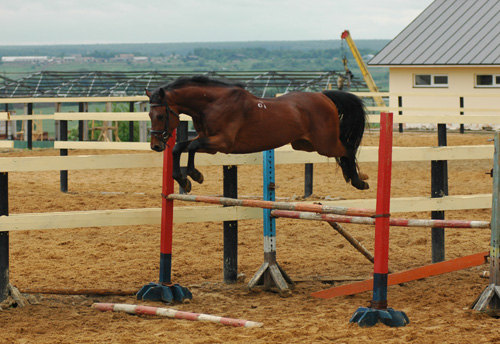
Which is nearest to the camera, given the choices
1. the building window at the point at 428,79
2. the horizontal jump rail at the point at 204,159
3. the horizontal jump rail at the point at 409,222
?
the horizontal jump rail at the point at 409,222

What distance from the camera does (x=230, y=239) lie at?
23.8 feet

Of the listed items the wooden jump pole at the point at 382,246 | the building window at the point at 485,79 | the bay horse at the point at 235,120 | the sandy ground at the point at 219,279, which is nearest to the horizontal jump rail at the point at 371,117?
the sandy ground at the point at 219,279

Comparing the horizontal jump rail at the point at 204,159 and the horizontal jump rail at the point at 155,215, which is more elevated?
the horizontal jump rail at the point at 204,159

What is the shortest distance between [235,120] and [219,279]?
82.9 inches

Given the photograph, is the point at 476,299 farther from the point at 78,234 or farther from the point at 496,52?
the point at 496,52

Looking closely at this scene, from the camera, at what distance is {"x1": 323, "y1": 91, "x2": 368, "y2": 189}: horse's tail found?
6.41 metres

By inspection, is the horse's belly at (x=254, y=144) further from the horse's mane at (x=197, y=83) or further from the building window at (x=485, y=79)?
the building window at (x=485, y=79)

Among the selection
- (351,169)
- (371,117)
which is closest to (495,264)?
(351,169)

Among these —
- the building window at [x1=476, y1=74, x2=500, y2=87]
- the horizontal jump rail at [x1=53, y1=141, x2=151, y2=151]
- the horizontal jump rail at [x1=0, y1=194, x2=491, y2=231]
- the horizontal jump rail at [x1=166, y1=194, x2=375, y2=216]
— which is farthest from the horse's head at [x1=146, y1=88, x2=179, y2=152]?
the building window at [x1=476, y1=74, x2=500, y2=87]

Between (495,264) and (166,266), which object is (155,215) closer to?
Answer: (166,266)

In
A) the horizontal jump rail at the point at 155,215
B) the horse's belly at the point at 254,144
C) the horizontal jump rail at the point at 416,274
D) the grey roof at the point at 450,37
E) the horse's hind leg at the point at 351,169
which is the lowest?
the horizontal jump rail at the point at 416,274

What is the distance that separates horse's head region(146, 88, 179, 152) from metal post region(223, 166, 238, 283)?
1.27 meters

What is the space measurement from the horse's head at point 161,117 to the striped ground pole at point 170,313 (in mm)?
1212

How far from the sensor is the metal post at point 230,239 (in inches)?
282
